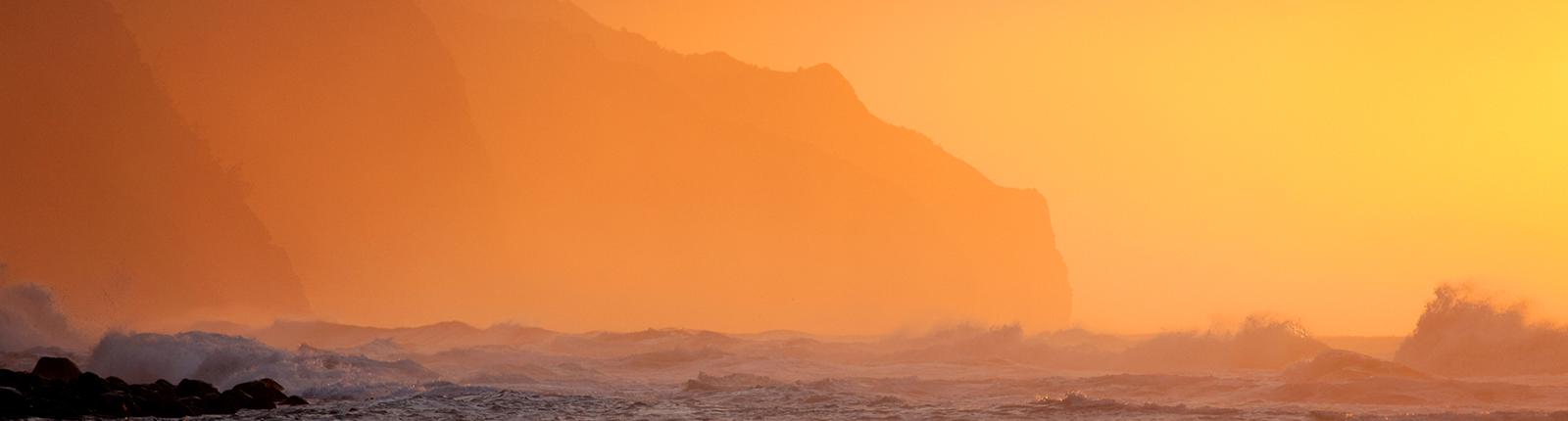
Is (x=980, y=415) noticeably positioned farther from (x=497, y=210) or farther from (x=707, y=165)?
→ (x=707, y=165)

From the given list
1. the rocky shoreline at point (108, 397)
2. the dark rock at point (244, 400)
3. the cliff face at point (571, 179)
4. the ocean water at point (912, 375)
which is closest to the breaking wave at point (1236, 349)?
the ocean water at point (912, 375)

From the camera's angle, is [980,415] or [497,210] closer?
[980,415]

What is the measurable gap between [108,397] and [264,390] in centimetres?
282

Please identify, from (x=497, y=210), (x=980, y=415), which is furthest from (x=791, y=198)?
(x=980, y=415)

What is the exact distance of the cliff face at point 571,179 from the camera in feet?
335

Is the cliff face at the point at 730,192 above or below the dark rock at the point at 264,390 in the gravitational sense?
above

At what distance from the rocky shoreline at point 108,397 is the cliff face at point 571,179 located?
242 ft

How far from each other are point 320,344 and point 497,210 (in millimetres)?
64043

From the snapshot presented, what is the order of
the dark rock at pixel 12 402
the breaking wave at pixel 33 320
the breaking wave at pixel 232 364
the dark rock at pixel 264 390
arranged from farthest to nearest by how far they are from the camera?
the breaking wave at pixel 33 320 < the breaking wave at pixel 232 364 < the dark rock at pixel 264 390 < the dark rock at pixel 12 402

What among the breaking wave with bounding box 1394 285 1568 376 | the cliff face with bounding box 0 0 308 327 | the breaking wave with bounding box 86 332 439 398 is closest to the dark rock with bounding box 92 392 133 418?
the breaking wave with bounding box 86 332 439 398

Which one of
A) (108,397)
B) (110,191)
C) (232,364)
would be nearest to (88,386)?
(108,397)

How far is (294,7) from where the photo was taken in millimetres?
108812

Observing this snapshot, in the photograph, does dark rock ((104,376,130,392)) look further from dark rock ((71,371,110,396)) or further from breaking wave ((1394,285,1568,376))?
breaking wave ((1394,285,1568,376))

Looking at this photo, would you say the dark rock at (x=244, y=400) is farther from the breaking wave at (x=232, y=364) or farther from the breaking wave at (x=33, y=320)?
the breaking wave at (x=33, y=320)
